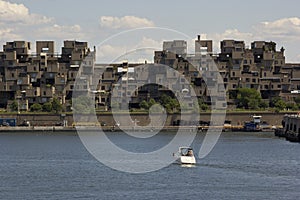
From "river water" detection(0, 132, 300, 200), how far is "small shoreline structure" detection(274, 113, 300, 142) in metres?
13.5

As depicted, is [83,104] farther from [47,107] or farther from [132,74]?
[132,74]

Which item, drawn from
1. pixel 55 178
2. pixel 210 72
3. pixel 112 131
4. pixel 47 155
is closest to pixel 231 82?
pixel 210 72

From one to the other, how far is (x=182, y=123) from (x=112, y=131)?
874 centimetres

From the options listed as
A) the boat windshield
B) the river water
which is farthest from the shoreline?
the boat windshield

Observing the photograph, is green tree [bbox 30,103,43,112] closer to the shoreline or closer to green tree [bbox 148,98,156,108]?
the shoreline

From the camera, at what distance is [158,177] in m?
49.2

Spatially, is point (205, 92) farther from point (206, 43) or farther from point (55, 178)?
point (55, 178)

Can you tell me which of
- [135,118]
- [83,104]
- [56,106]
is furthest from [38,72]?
[135,118]

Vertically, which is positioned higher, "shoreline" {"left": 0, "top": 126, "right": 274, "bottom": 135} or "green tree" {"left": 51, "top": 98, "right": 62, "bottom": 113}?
"green tree" {"left": 51, "top": 98, "right": 62, "bottom": 113}

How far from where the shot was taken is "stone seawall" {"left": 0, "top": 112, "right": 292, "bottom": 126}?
362 feet

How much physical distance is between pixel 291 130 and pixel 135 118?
25.9 m

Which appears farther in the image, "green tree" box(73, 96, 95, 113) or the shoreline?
"green tree" box(73, 96, 95, 113)

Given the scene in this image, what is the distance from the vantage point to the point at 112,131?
4279 inches

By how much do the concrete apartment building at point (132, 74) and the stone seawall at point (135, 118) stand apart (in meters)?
3.42
